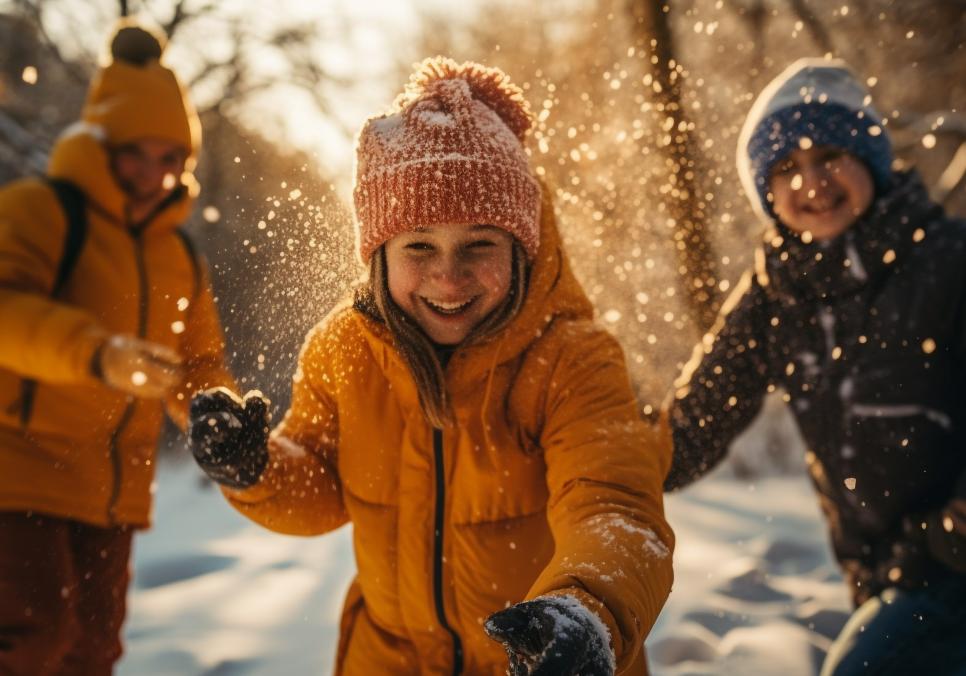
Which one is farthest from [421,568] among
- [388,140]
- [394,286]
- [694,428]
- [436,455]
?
[694,428]

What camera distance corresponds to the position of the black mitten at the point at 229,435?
3.73ft

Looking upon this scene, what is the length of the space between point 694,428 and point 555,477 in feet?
2.53

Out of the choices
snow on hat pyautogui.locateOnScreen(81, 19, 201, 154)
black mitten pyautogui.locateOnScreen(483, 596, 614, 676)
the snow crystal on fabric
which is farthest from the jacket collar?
snow on hat pyautogui.locateOnScreen(81, 19, 201, 154)

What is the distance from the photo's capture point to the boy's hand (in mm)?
1555

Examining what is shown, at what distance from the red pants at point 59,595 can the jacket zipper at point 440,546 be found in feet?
3.78

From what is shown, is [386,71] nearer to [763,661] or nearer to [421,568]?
[421,568]

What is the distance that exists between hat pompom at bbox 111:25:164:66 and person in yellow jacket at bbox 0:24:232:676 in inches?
15.2

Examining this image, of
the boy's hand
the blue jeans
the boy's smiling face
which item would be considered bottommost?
the blue jeans

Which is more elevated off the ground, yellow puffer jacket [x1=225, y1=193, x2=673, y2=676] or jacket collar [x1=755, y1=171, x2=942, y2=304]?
jacket collar [x1=755, y1=171, x2=942, y2=304]

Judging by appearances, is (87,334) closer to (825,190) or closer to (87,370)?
(87,370)

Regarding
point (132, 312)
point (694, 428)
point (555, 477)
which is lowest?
point (555, 477)

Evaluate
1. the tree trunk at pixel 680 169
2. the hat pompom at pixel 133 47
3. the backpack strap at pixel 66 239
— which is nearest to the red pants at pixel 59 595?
the backpack strap at pixel 66 239

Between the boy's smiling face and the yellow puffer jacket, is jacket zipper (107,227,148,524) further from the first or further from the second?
the boy's smiling face

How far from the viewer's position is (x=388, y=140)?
1188mm
